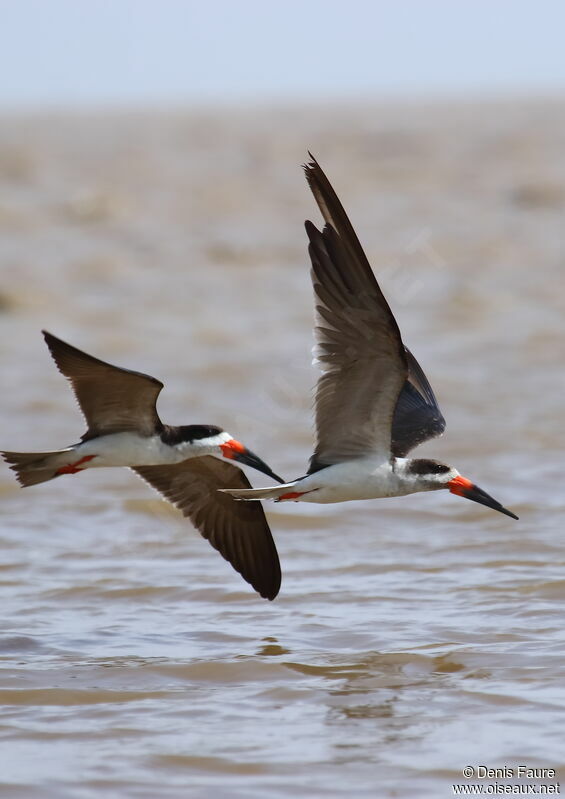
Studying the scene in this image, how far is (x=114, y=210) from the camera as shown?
2059 cm

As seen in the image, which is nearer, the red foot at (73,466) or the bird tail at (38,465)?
the bird tail at (38,465)

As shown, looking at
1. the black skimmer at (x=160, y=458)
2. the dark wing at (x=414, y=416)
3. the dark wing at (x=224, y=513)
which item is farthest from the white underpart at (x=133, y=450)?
the dark wing at (x=414, y=416)

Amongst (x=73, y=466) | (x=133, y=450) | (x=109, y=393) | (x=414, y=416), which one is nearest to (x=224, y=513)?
(x=133, y=450)

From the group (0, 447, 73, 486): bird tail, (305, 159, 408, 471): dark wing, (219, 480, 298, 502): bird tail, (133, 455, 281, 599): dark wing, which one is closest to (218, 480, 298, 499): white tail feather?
(219, 480, 298, 502): bird tail

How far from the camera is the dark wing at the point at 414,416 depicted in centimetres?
835

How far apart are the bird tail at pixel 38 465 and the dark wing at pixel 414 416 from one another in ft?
5.93

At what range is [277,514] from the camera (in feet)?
34.4

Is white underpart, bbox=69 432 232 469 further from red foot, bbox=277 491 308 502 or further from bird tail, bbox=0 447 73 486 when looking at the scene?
red foot, bbox=277 491 308 502

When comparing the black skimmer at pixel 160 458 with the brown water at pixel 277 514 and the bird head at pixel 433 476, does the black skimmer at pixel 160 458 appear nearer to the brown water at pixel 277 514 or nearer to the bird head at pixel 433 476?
the brown water at pixel 277 514

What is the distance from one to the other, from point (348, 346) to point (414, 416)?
1.63m

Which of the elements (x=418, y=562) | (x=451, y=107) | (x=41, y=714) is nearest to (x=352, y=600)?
(x=418, y=562)

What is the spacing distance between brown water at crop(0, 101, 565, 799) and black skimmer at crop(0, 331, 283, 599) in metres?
0.42

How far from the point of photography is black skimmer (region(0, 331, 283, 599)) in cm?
766

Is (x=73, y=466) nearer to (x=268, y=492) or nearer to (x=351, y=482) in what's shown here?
(x=268, y=492)
